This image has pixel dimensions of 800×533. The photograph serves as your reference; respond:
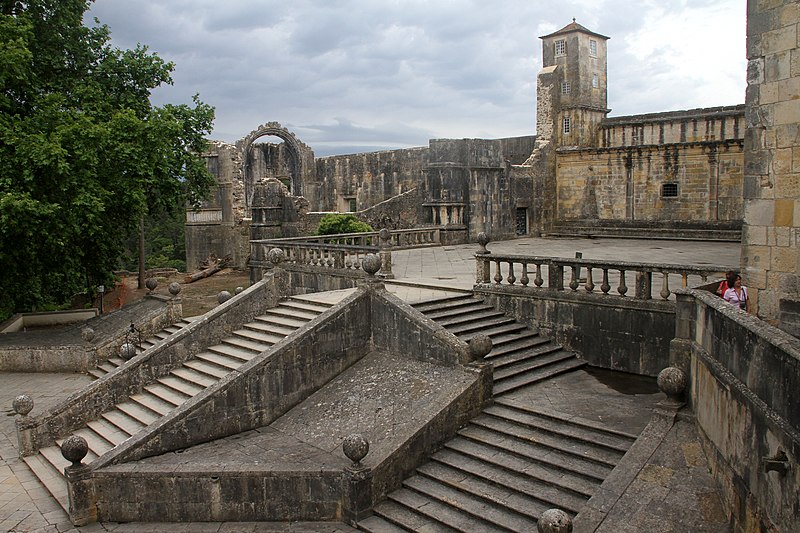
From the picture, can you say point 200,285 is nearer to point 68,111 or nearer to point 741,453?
point 68,111

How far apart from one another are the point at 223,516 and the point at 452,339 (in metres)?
4.61

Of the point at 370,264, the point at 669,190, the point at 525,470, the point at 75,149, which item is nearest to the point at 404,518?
the point at 525,470

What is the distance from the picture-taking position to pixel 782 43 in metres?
8.48

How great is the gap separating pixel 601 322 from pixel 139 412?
8.99 metres

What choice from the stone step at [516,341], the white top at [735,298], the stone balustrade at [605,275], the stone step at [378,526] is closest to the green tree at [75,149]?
the stone balustrade at [605,275]

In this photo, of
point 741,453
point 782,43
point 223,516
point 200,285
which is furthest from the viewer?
point 200,285

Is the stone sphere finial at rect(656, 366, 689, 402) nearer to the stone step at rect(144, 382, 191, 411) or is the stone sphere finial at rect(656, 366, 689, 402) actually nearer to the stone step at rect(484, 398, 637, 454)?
the stone step at rect(484, 398, 637, 454)

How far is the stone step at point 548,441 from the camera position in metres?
9.16

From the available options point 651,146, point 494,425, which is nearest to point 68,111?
point 494,425

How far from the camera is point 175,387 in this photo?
1361cm

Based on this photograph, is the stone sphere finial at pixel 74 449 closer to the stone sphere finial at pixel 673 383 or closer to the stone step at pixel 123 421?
the stone step at pixel 123 421

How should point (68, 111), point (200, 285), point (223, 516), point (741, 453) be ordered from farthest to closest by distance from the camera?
point (200, 285) → point (68, 111) → point (223, 516) → point (741, 453)

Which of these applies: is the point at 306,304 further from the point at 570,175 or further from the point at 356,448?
the point at 570,175

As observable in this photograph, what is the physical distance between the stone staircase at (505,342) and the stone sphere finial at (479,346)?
0.65m
